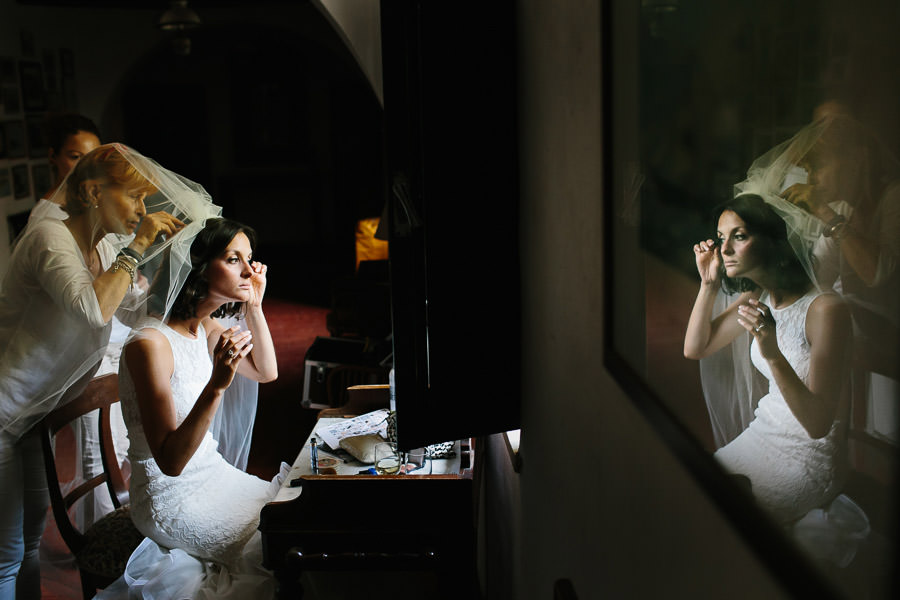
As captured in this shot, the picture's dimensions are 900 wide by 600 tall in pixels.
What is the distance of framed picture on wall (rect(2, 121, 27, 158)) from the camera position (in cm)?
655

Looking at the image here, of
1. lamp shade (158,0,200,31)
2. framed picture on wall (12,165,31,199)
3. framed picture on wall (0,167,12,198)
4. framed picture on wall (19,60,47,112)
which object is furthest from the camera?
lamp shade (158,0,200,31)

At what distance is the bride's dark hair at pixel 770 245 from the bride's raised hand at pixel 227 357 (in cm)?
220

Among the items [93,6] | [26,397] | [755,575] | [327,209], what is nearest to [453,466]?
Answer: [26,397]

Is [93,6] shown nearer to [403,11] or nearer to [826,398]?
[403,11]

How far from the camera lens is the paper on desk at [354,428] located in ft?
8.78

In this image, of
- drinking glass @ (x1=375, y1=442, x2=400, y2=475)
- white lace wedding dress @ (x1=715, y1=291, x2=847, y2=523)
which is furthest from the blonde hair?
white lace wedding dress @ (x1=715, y1=291, x2=847, y2=523)

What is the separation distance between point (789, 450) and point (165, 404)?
2.36 m

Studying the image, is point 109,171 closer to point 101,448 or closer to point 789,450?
point 101,448

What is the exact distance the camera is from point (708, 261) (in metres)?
0.61

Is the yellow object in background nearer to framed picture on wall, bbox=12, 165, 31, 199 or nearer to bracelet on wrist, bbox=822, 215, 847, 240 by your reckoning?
framed picture on wall, bbox=12, 165, 31, 199

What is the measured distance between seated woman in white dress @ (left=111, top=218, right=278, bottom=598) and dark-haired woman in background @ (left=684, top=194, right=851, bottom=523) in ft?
7.13

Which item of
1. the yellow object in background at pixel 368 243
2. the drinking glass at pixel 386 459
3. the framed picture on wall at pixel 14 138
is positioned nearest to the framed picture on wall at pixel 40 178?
the framed picture on wall at pixel 14 138

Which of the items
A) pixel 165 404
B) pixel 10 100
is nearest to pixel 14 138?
pixel 10 100

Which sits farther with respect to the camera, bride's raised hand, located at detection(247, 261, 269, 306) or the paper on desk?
bride's raised hand, located at detection(247, 261, 269, 306)
